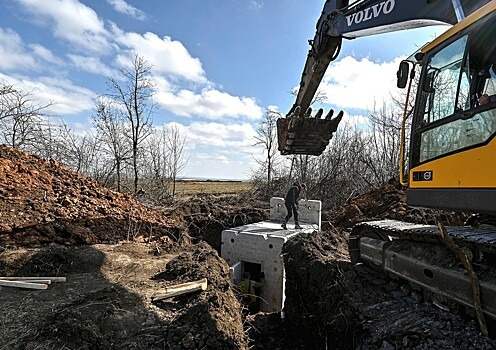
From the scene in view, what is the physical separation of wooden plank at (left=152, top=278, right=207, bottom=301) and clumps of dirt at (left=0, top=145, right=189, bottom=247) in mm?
3754

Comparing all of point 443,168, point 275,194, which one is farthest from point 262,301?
point 275,194

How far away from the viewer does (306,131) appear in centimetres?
774

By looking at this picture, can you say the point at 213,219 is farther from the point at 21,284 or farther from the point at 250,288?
the point at 21,284

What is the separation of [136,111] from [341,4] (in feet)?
46.8

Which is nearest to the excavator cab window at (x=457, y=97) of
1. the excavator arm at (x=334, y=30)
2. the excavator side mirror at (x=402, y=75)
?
the excavator side mirror at (x=402, y=75)

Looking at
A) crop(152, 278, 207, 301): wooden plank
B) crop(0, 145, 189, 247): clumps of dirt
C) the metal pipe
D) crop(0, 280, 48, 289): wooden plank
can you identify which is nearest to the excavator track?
the metal pipe

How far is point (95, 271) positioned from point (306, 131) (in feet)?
16.3

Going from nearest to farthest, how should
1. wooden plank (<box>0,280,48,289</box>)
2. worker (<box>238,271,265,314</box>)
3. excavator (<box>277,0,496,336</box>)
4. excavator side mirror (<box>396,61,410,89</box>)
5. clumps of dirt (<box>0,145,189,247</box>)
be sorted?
excavator (<box>277,0,496,336</box>) < excavator side mirror (<box>396,61,410,89</box>) < wooden plank (<box>0,280,48,289</box>) < clumps of dirt (<box>0,145,189,247</box>) < worker (<box>238,271,265,314</box>)

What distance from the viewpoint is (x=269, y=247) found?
28.0ft

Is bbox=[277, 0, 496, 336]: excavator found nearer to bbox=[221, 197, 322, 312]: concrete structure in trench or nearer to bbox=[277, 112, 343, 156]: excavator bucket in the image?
bbox=[277, 112, 343, 156]: excavator bucket

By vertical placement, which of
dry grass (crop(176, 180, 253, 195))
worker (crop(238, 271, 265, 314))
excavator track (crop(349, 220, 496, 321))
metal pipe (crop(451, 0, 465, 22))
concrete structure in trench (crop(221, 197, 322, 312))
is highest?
metal pipe (crop(451, 0, 465, 22))

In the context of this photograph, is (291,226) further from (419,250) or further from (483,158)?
(483,158)

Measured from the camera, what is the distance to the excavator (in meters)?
3.22

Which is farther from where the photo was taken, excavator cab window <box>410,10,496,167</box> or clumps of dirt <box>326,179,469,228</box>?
clumps of dirt <box>326,179,469,228</box>
